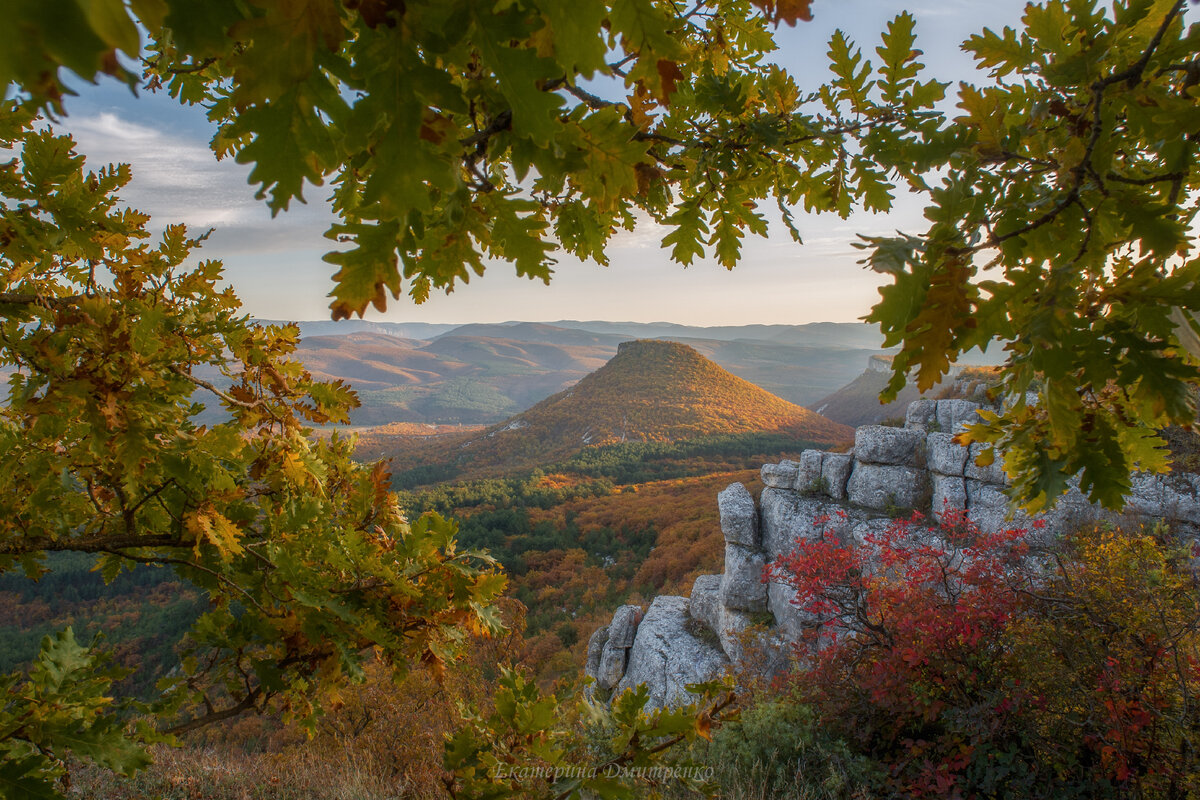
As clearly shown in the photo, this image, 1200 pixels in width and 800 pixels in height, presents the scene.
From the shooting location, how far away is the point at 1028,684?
13.1 ft

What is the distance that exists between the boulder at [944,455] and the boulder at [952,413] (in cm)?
157

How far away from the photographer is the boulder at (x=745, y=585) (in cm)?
1166

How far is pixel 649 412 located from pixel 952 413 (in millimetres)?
32820

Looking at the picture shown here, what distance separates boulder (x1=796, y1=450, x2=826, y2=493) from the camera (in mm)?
13195

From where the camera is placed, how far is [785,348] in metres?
139

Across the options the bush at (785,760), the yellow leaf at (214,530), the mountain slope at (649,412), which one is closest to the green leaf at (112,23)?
the yellow leaf at (214,530)

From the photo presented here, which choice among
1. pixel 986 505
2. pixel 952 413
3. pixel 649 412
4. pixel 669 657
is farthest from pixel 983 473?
pixel 649 412

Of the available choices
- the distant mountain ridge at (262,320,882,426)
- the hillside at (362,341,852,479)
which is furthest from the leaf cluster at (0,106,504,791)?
the distant mountain ridge at (262,320,882,426)

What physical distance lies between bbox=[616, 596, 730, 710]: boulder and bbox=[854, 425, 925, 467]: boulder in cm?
613

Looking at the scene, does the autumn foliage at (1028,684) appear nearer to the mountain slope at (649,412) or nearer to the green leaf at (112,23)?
the green leaf at (112,23)

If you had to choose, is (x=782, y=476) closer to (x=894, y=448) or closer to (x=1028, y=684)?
(x=894, y=448)

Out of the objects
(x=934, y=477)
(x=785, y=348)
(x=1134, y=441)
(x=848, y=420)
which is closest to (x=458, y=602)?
(x=1134, y=441)

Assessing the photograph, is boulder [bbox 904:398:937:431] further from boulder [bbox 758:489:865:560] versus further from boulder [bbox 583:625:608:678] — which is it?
boulder [bbox 583:625:608:678]

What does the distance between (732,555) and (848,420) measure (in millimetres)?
49147
